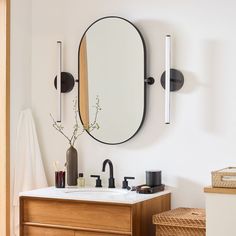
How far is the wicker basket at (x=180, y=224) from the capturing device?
2.73 m

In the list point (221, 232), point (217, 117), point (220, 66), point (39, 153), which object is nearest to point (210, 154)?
point (217, 117)

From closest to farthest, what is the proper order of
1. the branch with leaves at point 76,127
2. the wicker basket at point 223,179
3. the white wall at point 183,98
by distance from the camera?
the wicker basket at point 223,179 → the white wall at point 183,98 → the branch with leaves at point 76,127

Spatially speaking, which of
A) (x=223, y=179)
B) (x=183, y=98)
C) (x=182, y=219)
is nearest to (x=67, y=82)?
(x=183, y=98)

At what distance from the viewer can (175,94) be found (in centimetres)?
320

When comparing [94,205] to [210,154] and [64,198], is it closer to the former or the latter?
[64,198]

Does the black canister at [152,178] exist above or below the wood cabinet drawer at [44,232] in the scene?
above

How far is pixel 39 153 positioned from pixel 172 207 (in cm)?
97

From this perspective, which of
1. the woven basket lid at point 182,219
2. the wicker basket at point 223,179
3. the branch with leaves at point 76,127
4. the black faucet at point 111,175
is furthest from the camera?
the branch with leaves at point 76,127

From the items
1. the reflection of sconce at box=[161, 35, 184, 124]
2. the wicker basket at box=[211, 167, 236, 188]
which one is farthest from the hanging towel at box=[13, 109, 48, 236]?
the wicker basket at box=[211, 167, 236, 188]

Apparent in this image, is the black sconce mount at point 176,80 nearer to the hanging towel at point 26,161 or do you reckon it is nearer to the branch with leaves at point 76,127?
the branch with leaves at point 76,127

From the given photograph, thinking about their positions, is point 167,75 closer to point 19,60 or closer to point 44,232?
point 19,60

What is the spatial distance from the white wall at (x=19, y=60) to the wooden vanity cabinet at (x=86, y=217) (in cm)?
54

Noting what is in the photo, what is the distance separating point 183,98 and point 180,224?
794mm

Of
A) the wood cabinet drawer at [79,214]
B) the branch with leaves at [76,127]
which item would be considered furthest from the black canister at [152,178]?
the branch with leaves at [76,127]
